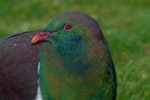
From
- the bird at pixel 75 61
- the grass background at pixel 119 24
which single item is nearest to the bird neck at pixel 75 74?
the bird at pixel 75 61

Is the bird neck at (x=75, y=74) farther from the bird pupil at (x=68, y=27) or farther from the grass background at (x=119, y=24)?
the grass background at (x=119, y=24)

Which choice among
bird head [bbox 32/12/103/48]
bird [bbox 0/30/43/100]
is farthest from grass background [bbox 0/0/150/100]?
bird head [bbox 32/12/103/48]

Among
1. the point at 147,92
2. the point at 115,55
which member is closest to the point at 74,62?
the point at 147,92

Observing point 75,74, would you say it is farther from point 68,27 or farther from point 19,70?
point 19,70

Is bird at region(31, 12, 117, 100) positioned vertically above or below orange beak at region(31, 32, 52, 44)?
below

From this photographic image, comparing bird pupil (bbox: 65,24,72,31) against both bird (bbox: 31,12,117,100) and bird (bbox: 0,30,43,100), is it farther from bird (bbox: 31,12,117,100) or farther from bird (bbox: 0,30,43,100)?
bird (bbox: 0,30,43,100)

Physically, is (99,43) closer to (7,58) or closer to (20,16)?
(7,58)

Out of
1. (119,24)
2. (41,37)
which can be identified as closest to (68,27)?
(41,37)
